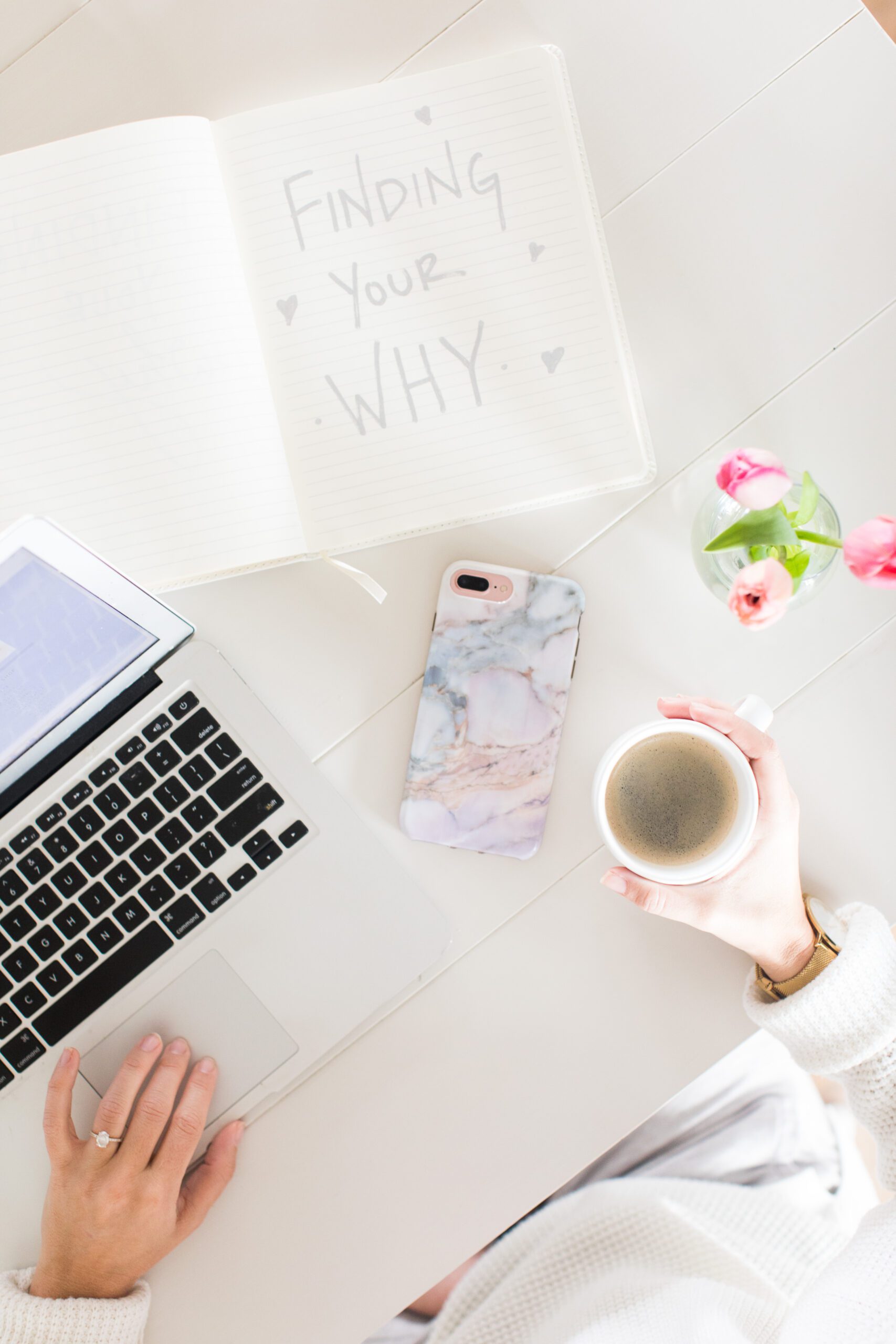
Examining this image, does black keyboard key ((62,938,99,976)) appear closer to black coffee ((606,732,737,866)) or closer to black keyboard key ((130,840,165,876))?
black keyboard key ((130,840,165,876))

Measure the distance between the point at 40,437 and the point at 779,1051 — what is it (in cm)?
93

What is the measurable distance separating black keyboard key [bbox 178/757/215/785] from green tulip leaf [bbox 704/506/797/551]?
1.18 ft

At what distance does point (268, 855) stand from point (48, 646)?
0.20 meters

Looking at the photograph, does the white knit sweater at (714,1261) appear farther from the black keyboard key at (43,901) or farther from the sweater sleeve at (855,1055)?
the black keyboard key at (43,901)

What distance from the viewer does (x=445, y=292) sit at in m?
0.60

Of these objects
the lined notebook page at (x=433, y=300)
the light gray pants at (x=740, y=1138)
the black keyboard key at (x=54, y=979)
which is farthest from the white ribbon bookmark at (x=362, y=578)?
the light gray pants at (x=740, y=1138)

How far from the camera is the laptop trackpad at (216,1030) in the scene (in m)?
0.58

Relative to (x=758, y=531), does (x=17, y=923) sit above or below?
below

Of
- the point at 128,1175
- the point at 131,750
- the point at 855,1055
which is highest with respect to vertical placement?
the point at 131,750

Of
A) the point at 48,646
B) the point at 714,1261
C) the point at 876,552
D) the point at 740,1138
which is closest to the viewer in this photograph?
the point at 876,552

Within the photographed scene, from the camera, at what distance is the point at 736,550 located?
1.79 feet

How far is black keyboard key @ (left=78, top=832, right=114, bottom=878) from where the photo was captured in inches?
22.8

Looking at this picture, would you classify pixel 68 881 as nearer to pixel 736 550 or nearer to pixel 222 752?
pixel 222 752

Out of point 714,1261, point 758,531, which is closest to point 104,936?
point 758,531
